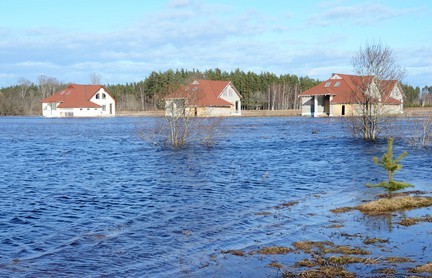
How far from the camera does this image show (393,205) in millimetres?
12617

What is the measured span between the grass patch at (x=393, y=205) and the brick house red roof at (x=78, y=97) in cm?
8287

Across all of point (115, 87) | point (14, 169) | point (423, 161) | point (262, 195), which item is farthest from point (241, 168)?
point (115, 87)

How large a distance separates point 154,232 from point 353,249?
421 cm

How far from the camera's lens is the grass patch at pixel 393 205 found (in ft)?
40.5

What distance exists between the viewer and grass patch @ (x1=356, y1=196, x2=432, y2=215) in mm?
12344

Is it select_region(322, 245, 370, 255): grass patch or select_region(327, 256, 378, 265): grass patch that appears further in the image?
select_region(322, 245, 370, 255): grass patch

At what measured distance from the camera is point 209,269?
27.5 feet

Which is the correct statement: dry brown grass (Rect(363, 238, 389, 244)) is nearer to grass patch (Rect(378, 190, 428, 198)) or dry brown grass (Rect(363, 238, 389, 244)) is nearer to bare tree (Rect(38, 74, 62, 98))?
grass patch (Rect(378, 190, 428, 198))

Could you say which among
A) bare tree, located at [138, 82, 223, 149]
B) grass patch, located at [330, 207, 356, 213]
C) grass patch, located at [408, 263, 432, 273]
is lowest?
grass patch, located at [330, 207, 356, 213]

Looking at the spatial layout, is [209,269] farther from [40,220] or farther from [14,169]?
[14,169]

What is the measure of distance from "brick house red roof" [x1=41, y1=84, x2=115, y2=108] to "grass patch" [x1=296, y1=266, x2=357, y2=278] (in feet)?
286

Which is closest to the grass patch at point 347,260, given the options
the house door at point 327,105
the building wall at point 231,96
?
the house door at point 327,105

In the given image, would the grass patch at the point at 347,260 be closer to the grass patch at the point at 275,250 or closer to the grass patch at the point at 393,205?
the grass patch at the point at 275,250

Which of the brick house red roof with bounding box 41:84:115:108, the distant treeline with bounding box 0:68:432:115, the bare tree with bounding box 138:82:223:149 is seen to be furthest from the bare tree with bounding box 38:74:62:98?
the bare tree with bounding box 138:82:223:149
